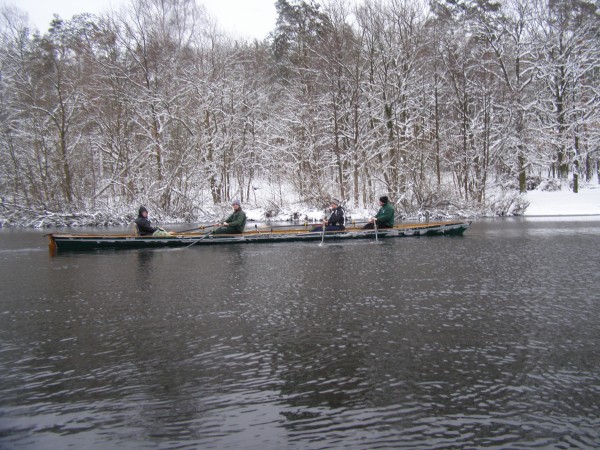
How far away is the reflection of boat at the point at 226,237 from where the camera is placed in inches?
739

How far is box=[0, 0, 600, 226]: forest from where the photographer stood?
111 feet

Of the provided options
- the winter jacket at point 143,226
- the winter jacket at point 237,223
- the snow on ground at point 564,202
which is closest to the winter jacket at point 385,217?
the winter jacket at point 237,223

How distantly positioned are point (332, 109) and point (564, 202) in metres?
16.3

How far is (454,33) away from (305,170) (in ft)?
45.7

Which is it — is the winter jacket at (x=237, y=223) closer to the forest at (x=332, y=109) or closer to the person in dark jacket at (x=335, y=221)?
the person in dark jacket at (x=335, y=221)

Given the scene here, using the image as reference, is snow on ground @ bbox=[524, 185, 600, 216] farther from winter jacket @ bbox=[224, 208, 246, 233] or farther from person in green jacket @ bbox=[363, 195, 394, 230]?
winter jacket @ bbox=[224, 208, 246, 233]

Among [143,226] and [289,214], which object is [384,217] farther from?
[289,214]

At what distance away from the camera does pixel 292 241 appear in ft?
65.9

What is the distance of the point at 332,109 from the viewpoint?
36438 millimetres

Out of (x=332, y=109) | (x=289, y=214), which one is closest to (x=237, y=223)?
(x=289, y=214)

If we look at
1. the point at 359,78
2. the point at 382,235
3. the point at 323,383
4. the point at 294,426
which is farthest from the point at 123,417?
the point at 359,78

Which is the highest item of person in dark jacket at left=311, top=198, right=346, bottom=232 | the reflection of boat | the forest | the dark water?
the forest

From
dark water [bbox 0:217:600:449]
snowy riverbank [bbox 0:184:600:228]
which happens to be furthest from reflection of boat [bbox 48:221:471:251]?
snowy riverbank [bbox 0:184:600:228]

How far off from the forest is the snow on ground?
3.28ft
